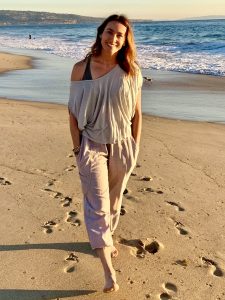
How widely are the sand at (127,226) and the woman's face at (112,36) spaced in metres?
1.63

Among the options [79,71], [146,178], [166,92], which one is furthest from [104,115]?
A: [166,92]

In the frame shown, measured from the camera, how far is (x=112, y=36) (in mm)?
3240

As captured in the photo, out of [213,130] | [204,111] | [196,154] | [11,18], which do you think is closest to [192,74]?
[204,111]

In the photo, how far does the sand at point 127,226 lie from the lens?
344 centimetres

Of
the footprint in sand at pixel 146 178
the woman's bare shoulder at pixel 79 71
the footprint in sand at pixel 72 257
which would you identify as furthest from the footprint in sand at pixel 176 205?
the woman's bare shoulder at pixel 79 71

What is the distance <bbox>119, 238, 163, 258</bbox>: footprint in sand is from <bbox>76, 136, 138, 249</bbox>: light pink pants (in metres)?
0.57

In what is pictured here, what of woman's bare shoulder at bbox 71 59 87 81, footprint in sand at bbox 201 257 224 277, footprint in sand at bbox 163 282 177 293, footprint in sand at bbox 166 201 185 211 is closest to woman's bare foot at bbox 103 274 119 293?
footprint in sand at bbox 163 282 177 293

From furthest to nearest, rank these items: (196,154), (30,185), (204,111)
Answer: (204,111)
(196,154)
(30,185)

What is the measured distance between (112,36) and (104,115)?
54 cm

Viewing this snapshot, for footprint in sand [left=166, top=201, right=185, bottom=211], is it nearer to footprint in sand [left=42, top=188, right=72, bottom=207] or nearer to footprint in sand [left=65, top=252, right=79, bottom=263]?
footprint in sand [left=42, top=188, right=72, bottom=207]

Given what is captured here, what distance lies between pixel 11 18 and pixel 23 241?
199m

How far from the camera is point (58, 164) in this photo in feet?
19.9

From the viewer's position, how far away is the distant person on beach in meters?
Answer: 3.28

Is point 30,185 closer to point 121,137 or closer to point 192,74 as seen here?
point 121,137
